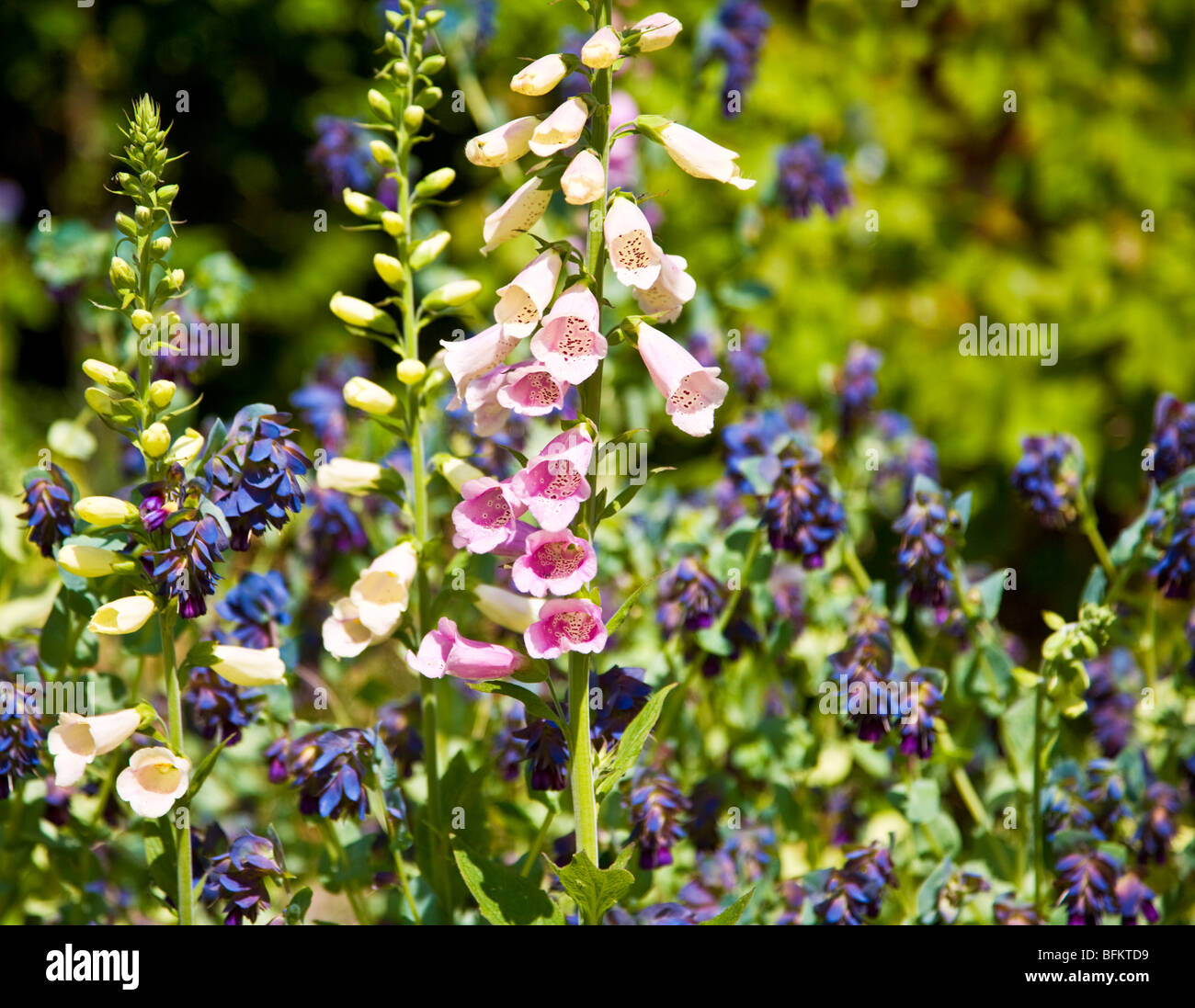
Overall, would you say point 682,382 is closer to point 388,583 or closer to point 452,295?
point 452,295

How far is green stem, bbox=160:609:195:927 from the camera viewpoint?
1780 millimetres

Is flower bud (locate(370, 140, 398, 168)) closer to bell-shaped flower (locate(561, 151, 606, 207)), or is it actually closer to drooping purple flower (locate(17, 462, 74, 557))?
bell-shaped flower (locate(561, 151, 606, 207))

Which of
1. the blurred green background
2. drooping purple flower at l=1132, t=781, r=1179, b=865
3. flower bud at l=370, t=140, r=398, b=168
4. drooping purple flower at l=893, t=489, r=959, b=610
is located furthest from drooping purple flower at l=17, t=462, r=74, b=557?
the blurred green background

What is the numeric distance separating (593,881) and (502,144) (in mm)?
1053

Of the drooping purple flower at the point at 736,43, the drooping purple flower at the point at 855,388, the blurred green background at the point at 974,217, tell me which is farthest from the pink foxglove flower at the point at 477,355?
the blurred green background at the point at 974,217

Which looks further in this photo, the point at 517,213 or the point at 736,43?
the point at 736,43

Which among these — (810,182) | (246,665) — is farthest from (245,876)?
(810,182)

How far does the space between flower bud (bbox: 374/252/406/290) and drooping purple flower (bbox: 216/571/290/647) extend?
674 millimetres

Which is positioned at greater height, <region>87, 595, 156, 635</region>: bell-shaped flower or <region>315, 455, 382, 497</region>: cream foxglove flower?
<region>315, 455, 382, 497</region>: cream foxglove flower

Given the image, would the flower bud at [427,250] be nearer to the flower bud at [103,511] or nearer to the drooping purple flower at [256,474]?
the drooping purple flower at [256,474]

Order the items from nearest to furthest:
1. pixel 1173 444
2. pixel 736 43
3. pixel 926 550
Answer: pixel 926 550 < pixel 1173 444 < pixel 736 43

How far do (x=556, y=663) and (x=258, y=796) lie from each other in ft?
2.84

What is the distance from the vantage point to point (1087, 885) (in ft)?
6.96

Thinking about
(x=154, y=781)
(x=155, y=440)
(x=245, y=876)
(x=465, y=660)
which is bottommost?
(x=245, y=876)
